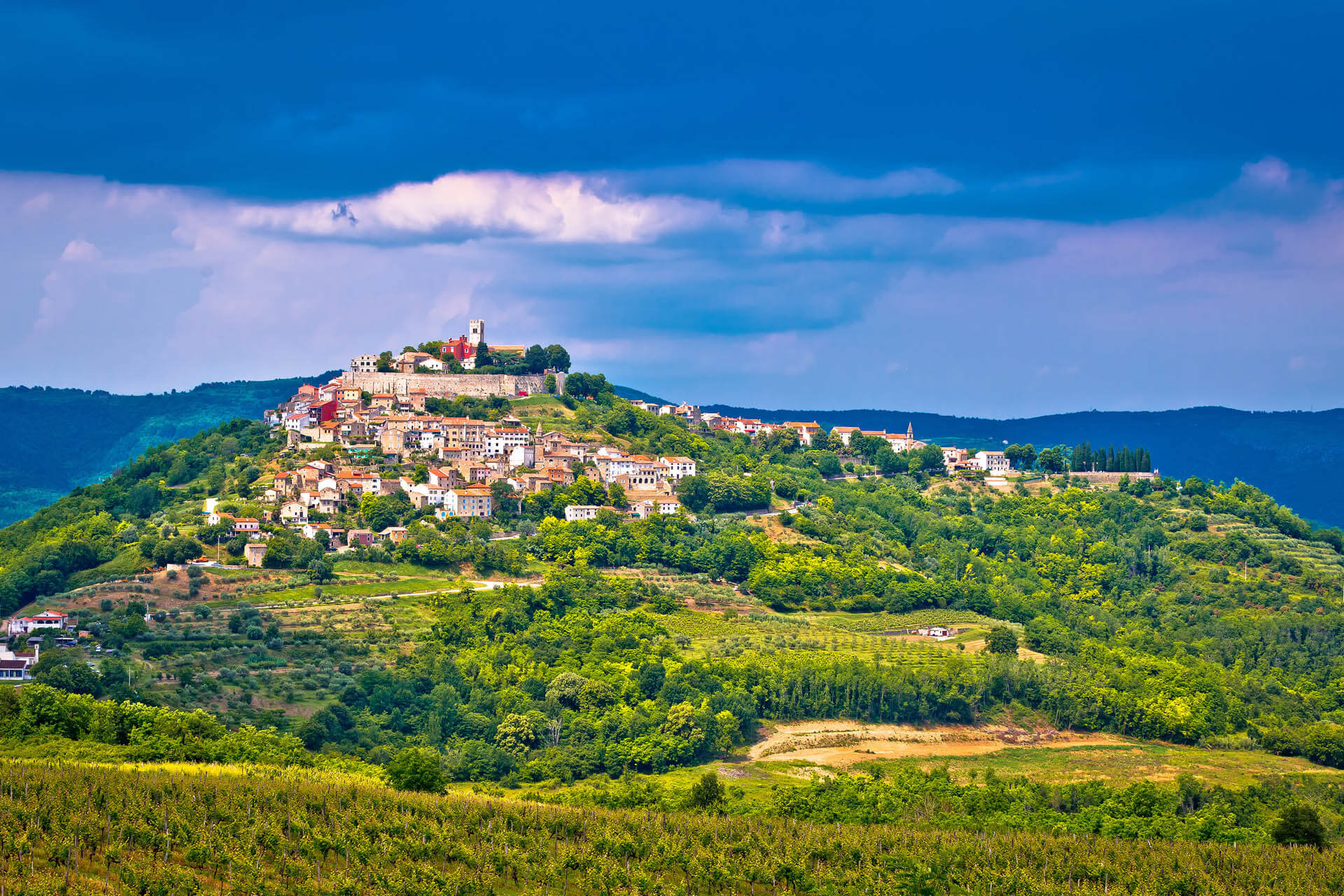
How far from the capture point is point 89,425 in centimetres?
16262

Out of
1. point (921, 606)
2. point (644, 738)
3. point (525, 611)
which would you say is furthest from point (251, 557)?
point (921, 606)

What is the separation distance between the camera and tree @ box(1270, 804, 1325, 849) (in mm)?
37812

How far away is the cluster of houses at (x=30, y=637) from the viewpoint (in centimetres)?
4988

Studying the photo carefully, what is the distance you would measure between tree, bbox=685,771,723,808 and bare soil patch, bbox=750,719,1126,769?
1020cm

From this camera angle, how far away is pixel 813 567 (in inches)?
2963

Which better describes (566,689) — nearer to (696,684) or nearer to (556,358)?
(696,684)

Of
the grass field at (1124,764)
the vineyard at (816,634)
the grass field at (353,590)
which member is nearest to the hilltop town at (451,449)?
the grass field at (353,590)

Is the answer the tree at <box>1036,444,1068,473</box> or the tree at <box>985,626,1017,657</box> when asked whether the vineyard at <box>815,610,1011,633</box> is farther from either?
the tree at <box>1036,444,1068,473</box>

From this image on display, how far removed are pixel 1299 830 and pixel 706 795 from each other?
17.4m

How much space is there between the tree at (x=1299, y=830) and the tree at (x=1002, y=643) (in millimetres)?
25176

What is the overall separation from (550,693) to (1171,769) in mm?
24757

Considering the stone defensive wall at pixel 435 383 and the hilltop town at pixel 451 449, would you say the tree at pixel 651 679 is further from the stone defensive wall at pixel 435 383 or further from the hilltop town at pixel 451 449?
the stone defensive wall at pixel 435 383

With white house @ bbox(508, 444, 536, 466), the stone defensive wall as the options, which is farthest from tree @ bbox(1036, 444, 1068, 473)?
white house @ bbox(508, 444, 536, 466)

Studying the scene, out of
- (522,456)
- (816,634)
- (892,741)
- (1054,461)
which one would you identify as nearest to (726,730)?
(892,741)
